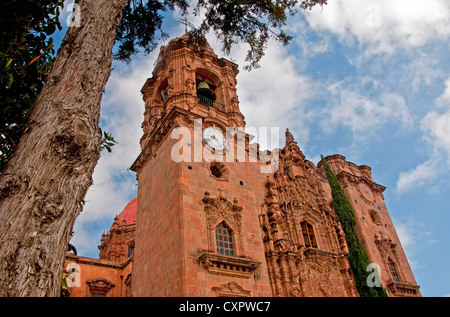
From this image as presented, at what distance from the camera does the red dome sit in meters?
30.3

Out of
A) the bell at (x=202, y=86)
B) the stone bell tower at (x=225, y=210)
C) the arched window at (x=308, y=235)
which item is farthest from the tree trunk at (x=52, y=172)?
the arched window at (x=308, y=235)

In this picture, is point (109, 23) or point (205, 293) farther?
point (205, 293)

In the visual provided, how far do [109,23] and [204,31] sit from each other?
530 centimetres

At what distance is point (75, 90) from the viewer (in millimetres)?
3395

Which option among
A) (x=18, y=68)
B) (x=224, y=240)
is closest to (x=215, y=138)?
(x=224, y=240)

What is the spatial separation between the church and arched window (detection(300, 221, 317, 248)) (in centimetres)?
6

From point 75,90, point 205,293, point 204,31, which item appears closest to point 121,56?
point 204,31

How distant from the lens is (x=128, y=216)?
31.2 m

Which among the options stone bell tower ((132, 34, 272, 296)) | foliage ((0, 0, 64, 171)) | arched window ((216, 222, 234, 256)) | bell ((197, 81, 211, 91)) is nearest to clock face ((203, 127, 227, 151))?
stone bell tower ((132, 34, 272, 296))

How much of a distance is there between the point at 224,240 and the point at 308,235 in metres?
5.66

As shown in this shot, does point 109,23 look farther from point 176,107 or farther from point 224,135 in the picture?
point 224,135

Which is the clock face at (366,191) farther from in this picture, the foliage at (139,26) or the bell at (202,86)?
the foliage at (139,26)

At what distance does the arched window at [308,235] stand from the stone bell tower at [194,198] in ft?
9.56

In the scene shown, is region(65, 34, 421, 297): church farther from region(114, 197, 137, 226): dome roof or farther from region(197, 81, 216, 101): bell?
region(114, 197, 137, 226): dome roof
